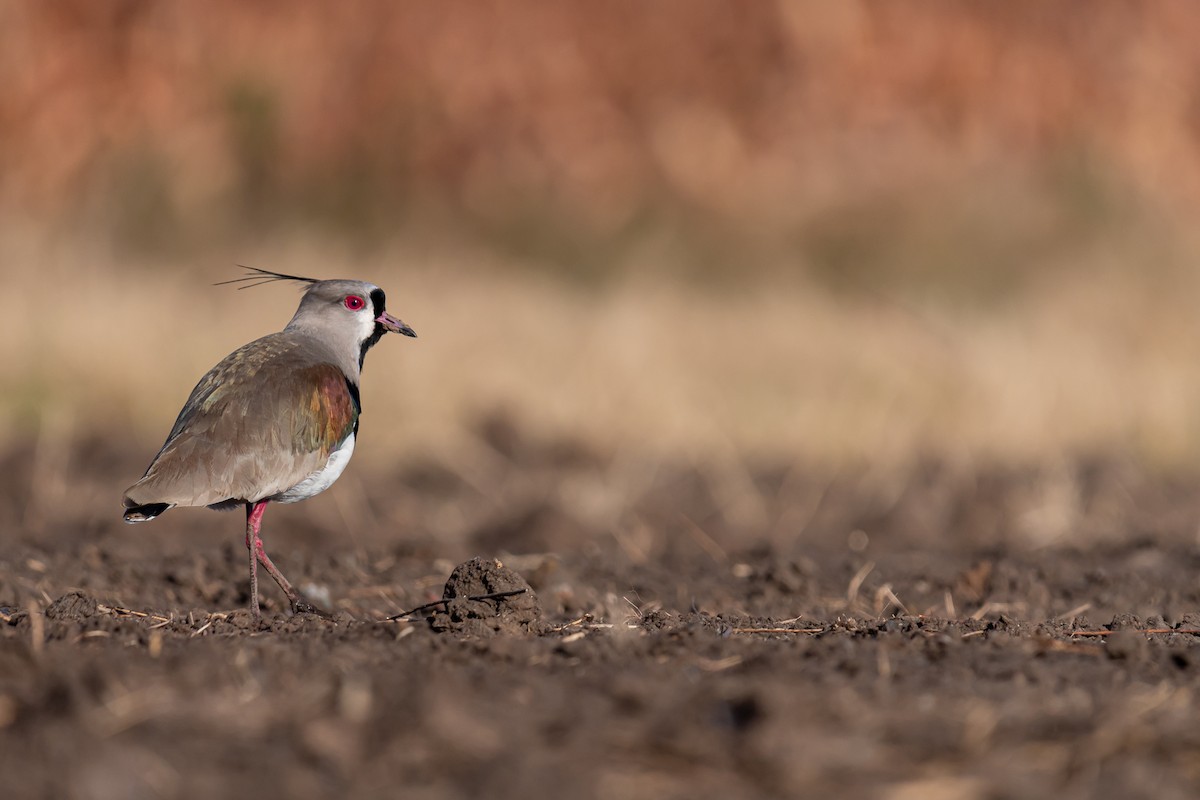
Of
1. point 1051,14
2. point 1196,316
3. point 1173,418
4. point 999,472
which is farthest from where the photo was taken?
point 1051,14

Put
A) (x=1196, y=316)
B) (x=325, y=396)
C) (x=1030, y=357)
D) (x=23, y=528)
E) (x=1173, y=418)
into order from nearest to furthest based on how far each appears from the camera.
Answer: (x=325, y=396), (x=23, y=528), (x=1173, y=418), (x=1030, y=357), (x=1196, y=316)

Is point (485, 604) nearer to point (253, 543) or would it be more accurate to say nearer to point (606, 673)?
point (606, 673)

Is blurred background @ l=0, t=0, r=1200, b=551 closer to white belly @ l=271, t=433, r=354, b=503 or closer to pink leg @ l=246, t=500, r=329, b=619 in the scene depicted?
pink leg @ l=246, t=500, r=329, b=619

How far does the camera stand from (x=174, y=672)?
288 centimetres

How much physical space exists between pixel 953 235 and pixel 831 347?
4108 millimetres

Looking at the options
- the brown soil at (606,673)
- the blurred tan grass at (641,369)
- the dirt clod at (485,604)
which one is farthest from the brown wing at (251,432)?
the blurred tan grass at (641,369)

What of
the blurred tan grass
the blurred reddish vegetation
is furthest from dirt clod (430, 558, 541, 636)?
the blurred reddish vegetation

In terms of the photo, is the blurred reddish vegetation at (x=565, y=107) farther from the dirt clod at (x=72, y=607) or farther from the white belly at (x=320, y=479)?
the dirt clod at (x=72, y=607)

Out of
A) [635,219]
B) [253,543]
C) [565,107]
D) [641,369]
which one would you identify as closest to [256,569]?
Answer: [253,543]

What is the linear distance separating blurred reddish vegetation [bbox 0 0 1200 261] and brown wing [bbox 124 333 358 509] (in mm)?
10275

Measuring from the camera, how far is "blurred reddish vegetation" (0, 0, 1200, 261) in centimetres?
1539

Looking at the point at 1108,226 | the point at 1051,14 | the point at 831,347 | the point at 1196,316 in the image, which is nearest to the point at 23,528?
the point at 831,347

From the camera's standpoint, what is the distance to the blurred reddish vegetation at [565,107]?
50.5 feet

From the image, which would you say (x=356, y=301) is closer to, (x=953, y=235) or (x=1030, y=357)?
(x=1030, y=357)
